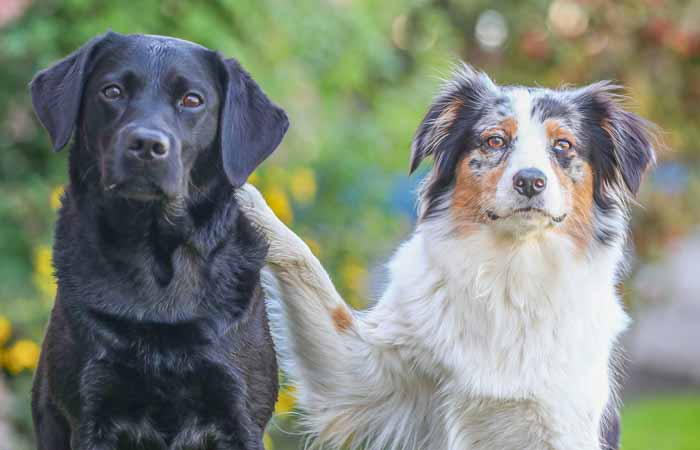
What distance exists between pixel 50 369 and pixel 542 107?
5.73 ft

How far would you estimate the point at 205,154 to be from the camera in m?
3.41

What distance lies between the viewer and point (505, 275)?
3.93 meters

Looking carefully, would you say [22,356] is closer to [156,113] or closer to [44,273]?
[44,273]

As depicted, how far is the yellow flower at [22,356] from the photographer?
5.76 metres

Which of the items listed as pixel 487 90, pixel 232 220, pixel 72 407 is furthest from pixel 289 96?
pixel 72 407

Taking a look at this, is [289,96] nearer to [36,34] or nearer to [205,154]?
[36,34]

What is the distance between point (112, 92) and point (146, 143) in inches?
10.7

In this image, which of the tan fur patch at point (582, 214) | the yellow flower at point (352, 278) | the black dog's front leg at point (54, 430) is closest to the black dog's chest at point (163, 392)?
the black dog's front leg at point (54, 430)

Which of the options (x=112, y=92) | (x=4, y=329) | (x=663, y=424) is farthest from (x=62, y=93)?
(x=663, y=424)

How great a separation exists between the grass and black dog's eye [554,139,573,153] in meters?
4.64

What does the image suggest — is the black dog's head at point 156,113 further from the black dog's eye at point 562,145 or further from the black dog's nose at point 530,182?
the black dog's eye at point 562,145

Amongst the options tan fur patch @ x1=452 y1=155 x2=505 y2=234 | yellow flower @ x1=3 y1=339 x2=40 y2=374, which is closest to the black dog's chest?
tan fur patch @ x1=452 y1=155 x2=505 y2=234

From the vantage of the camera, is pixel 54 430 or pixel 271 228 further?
pixel 271 228

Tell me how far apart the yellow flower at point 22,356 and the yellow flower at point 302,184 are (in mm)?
1529
